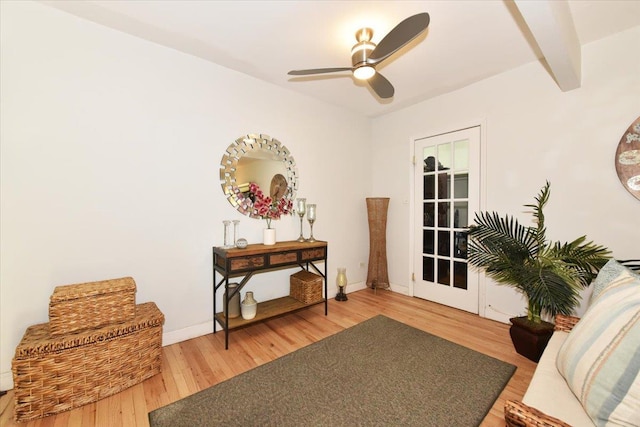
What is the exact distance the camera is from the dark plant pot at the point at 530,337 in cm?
196

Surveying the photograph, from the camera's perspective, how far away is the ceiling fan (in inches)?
59.7

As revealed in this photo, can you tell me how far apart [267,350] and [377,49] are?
2454 millimetres

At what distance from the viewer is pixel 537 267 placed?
1907mm

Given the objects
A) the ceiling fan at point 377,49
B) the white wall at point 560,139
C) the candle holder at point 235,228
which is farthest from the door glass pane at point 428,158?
the candle holder at point 235,228

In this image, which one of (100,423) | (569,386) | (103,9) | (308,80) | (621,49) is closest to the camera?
(569,386)

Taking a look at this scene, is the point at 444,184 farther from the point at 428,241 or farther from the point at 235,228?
the point at 235,228

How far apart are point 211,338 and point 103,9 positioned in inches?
107

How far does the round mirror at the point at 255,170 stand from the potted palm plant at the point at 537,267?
2.00 m

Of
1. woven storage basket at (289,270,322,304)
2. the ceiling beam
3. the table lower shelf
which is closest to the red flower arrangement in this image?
woven storage basket at (289,270,322,304)

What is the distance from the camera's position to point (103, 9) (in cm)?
181

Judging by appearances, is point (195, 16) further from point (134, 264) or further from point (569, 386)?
point (569, 386)

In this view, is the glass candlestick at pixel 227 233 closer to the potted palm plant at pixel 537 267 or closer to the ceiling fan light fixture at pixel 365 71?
the ceiling fan light fixture at pixel 365 71

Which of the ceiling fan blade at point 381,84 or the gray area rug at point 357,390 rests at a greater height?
the ceiling fan blade at point 381,84

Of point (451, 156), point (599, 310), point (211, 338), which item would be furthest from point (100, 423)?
point (451, 156)
